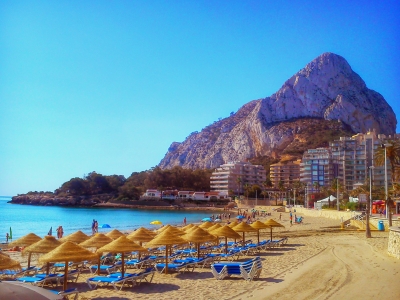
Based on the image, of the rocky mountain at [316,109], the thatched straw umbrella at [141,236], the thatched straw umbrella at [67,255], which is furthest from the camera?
the rocky mountain at [316,109]

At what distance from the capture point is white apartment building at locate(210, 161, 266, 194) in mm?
122500

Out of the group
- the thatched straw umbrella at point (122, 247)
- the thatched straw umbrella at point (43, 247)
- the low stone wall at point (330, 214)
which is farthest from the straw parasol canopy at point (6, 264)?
the low stone wall at point (330, 214)

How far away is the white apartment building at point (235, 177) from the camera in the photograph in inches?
4823

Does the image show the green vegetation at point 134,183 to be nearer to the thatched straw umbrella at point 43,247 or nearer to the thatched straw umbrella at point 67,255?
the thatched straw umbrella at point 43,247

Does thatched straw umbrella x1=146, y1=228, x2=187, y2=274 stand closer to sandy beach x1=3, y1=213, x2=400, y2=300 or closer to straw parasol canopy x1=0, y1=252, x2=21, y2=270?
sandy beach x1=3, y1=213, x2=400, y2=300

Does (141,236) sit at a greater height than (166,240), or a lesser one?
lesser

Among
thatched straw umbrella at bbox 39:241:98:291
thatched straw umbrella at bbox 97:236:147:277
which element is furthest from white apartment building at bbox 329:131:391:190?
thatched straw umbrella at bbox 39:241:98:291

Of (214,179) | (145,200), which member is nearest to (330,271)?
(145,200)

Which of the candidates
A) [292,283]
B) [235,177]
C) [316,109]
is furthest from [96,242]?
[316,109]

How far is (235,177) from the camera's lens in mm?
124625

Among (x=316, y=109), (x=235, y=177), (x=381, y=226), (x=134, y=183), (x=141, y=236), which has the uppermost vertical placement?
(x=316, y=109)

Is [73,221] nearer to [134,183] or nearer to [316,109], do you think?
[134,183]

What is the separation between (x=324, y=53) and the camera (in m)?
168

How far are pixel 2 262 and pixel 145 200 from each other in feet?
352
